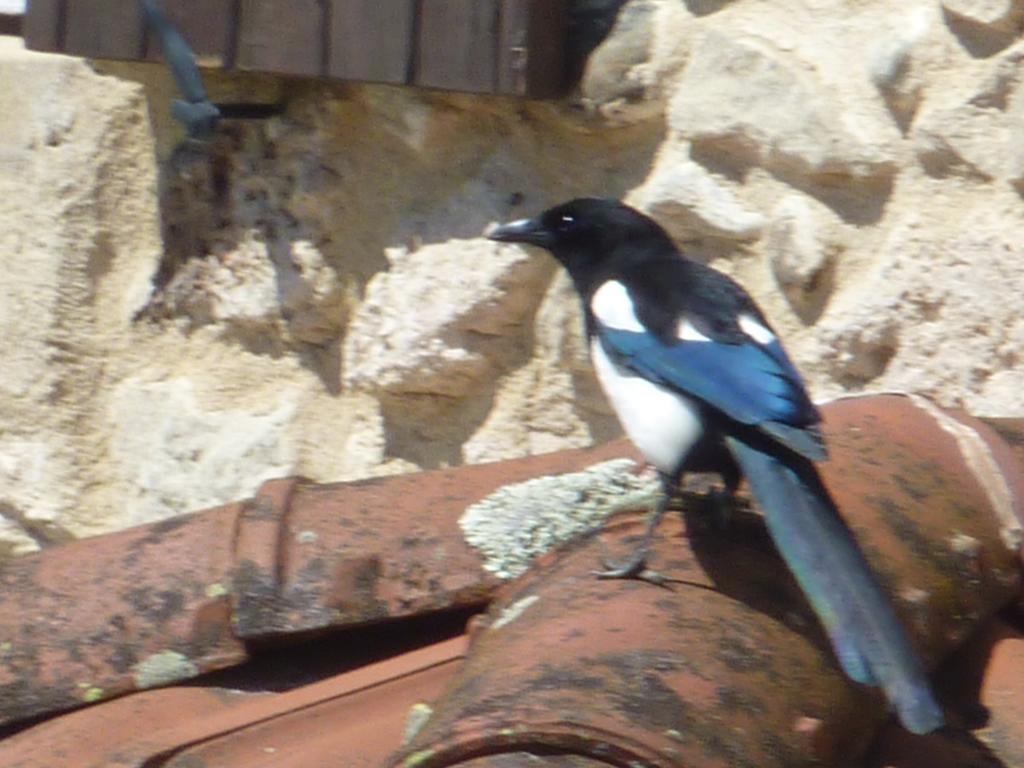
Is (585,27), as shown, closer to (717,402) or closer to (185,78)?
(185,78)

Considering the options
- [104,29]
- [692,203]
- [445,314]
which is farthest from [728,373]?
[104,29]

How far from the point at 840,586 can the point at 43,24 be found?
1.35 meters

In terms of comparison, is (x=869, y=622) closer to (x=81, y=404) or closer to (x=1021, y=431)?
(x=1021, y=431)

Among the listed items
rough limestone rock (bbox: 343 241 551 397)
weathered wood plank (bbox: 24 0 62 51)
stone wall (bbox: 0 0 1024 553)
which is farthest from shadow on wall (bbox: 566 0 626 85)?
weathered wood plank (bbox: 24 0 62 51)

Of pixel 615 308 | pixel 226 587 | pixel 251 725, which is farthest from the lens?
pixel 615 308

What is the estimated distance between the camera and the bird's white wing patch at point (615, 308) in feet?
5.80

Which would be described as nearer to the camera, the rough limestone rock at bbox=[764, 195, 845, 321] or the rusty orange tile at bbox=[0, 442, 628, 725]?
the rusty orange tile at bbox=[0, 442, 628, 725]

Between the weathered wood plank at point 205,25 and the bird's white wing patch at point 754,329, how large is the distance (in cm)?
74

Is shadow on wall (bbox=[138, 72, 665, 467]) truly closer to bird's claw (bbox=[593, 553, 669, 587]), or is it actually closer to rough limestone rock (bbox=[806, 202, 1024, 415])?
rough limestone rock (bbox=[806, 202, 1024, 415])

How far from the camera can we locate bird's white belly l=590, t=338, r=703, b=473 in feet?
5.36

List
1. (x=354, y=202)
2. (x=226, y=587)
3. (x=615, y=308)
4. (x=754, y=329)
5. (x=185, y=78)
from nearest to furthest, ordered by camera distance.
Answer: (x=226, y=587) → (x=754, y=329) → (x=615, y=308) → (x=185, y=78) → (x=354, y=202)

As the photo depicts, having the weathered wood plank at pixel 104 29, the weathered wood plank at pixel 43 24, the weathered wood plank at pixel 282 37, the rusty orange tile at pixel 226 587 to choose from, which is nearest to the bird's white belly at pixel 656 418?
the rusty orange tile at pixel 226 587

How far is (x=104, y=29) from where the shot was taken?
6.93ft

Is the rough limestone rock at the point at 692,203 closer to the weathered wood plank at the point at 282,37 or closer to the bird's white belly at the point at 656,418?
the bird's white belly at the point at 656,418
